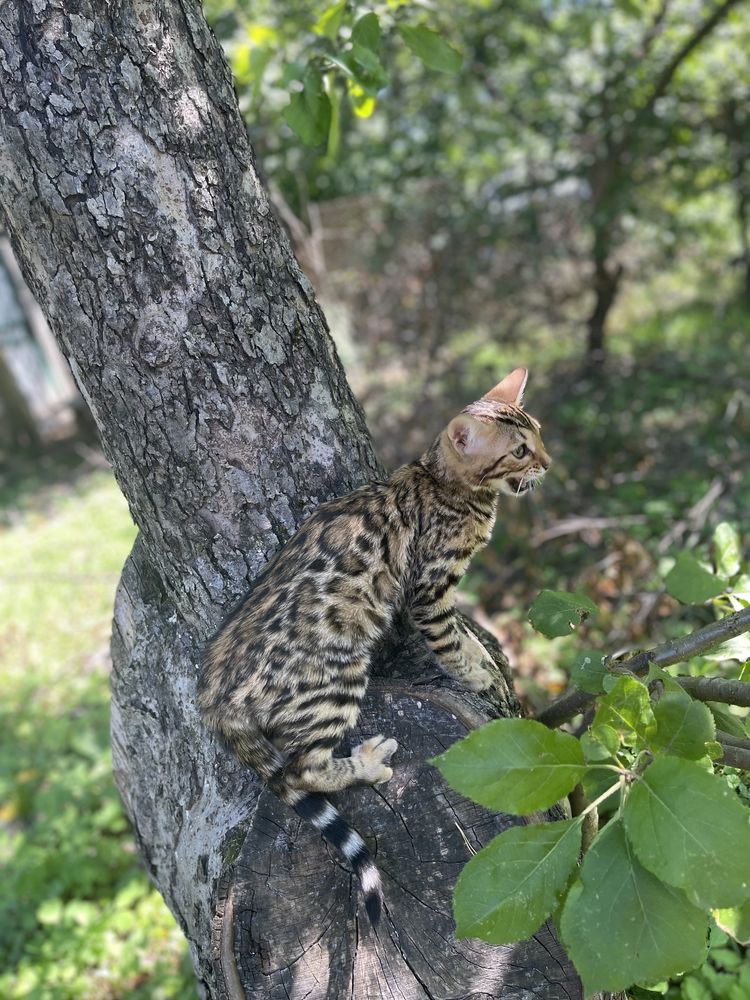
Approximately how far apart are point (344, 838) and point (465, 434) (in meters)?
1.31

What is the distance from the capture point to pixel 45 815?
14.9 ft

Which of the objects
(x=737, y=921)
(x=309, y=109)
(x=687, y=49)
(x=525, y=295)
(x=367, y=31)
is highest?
(x=367, y=31)

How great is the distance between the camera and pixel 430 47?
2.76m

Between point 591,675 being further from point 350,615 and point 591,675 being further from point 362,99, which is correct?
point 362,99

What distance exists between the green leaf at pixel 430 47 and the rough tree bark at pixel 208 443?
36.2 inches

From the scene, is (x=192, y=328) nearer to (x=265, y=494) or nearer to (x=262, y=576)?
(x=265, y=494)

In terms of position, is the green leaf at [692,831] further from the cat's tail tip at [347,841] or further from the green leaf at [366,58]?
the green leaf at [366,58]

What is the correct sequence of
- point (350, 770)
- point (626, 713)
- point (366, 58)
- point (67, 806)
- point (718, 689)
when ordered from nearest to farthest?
1. point (626, 713)
2. point (718, 689)
3. point (350, 770)
4. point (366, 58)
5. point (67, 806)

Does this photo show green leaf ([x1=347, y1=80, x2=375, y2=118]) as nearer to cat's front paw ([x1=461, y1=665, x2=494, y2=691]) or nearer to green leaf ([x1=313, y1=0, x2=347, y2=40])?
green leaf ([x1=313, y1=0, x2=347, y2=40])

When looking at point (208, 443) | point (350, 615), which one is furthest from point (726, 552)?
point (208, 443)

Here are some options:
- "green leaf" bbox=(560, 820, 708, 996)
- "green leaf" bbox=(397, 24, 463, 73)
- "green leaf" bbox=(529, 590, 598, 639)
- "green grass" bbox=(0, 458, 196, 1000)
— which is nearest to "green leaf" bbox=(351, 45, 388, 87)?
"green leaf" bbox=(397, 24, 463, 73)

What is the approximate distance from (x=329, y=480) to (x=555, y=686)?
270 cm

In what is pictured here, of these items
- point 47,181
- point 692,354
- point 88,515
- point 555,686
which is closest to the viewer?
point 47,181

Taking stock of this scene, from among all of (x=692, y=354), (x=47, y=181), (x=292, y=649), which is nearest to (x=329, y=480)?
(x=292, y=649)
